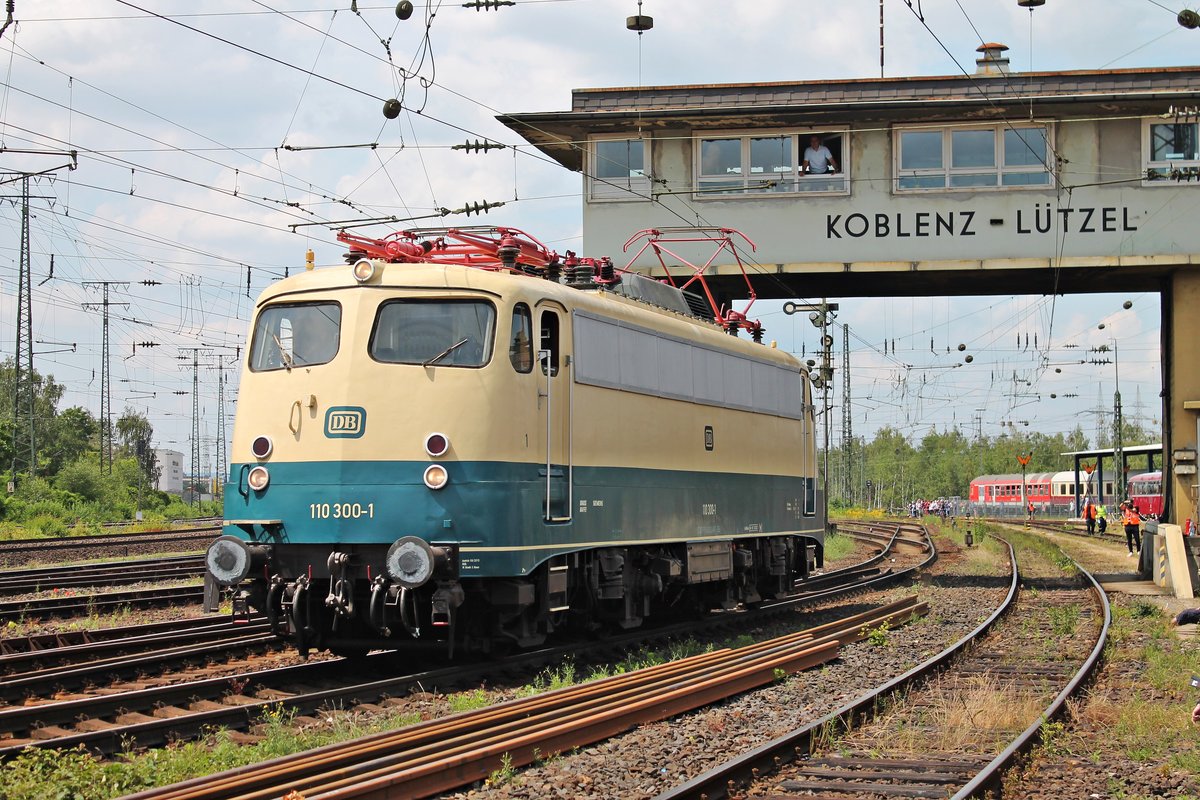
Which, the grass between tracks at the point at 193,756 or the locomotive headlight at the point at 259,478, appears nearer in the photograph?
the grass between tracks at the point at 193,756

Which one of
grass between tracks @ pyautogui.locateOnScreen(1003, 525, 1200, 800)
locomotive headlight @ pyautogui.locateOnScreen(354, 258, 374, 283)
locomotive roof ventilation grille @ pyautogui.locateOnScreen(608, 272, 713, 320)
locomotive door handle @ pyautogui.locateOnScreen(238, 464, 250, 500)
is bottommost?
grass between tracks @ pyautogui.locateOnScreen(1003, 525, 1200, 800)

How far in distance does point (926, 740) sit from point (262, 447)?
6.42m

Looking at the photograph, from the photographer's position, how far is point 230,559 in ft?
38.6

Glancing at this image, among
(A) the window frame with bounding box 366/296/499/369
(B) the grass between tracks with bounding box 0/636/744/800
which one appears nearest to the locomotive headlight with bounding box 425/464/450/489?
(A) the window frame with bounding box 366/296/499/369

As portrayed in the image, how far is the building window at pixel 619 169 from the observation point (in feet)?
82.7

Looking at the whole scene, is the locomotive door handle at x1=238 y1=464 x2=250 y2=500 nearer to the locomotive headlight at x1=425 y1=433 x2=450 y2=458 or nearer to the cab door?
the locomotive headlight at x1=425 y1=433 x2=450 y2=458

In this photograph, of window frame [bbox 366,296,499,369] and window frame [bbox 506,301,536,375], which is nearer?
window frame [bbox 366,296,499,369]

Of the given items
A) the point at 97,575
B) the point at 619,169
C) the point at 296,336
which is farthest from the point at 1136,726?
the point at 97,575

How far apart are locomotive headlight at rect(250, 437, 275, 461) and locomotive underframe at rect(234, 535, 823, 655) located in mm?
875

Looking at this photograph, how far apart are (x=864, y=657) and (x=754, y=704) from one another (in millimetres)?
3710

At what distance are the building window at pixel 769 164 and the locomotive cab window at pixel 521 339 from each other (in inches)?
526

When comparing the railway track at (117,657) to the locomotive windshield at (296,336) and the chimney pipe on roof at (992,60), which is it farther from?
the chimney pipe on roof at (992,60)

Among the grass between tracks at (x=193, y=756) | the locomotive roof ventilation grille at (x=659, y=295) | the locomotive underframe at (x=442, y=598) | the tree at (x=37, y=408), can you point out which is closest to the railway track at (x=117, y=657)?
the locomotive underframe at (x=442, y=598)

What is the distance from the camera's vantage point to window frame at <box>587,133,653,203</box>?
2519 centimetres
